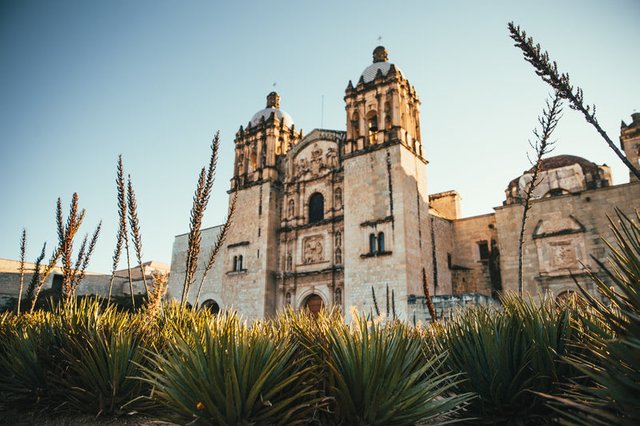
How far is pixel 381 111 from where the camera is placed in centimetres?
1781

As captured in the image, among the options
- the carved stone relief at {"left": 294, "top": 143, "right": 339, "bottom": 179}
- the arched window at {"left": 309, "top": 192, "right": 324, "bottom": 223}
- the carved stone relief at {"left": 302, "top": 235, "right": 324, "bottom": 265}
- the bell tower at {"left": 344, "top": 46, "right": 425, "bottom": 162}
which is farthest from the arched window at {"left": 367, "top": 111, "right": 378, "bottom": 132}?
the carved stone relief at {"left": 302, "top": 235, "right": 324, "bottom": 265}

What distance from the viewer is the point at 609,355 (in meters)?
2.05

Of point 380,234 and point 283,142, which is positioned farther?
point 283,142

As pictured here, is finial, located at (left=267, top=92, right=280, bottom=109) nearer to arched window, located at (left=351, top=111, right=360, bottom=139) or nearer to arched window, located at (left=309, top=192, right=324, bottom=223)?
arched window, located at (left=351, top=111, right=360, bottom=139)

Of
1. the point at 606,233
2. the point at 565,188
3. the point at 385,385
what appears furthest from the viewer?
the point at 565,188

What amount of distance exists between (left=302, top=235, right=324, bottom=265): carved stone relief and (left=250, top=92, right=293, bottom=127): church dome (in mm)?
7520

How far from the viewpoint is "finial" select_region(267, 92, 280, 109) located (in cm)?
2362

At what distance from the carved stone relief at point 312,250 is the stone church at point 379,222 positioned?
2.2 inches

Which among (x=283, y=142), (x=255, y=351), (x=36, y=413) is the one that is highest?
(x=283, y=142)

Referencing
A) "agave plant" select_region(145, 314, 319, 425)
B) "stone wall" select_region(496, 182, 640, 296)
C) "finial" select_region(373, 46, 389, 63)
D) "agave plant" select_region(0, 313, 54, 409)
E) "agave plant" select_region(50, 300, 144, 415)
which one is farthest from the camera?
"finial" select_region(373, 46, 389, 63)

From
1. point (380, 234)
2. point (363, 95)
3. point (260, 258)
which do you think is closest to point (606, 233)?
point (380, 234)

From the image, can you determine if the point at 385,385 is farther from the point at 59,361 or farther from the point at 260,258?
the point at 260,258

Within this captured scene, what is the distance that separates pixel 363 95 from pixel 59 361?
16.9 metres

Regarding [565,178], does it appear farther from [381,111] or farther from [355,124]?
[355,124]
